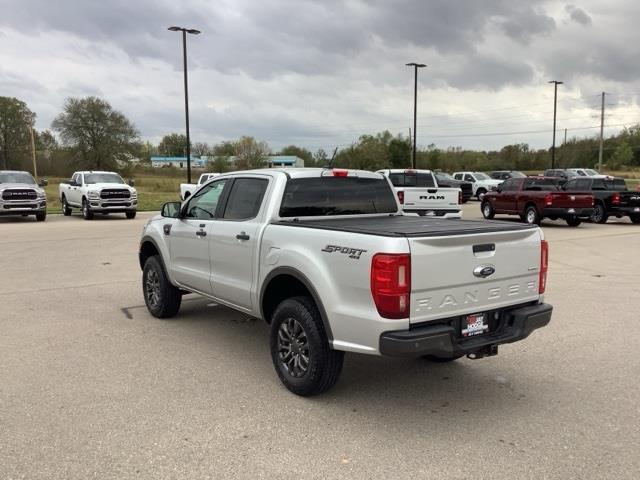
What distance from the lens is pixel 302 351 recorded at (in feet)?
14.5

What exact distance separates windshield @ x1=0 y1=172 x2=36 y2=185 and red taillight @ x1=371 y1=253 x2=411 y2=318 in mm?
21835

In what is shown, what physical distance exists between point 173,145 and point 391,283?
14693cm

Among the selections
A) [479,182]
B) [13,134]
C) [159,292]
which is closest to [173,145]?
[13,134]

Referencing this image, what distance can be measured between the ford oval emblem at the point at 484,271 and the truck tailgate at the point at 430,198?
10425 mm

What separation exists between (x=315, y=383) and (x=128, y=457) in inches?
54.4

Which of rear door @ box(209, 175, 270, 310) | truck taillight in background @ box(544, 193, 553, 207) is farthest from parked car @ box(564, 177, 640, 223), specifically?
rear door @ box(209, 175, 270, 310)

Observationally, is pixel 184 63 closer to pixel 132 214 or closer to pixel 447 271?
pixel 132 214

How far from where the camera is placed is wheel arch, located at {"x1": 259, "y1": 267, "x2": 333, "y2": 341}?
4137mm

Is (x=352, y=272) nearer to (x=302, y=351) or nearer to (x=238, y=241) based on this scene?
(x=302, y=351)

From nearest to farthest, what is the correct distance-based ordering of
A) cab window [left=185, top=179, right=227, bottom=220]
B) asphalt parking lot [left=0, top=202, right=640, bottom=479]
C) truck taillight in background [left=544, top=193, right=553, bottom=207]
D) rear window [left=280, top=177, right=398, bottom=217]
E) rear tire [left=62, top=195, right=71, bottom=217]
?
asphalt parking lot [left=0, top=202, right=640, bottom=479]
rear window [left=280, top=177, right=398, bottom=217]
cab window [left=185, top=179, right=227, bottom=220]
truck taillight in background [left=544, top=193, right=553, bottom=207]
rear tire [left=62, top=195, right=71, bottom=217]

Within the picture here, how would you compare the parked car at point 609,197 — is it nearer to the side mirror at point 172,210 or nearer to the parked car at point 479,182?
the parked car at point 479,182

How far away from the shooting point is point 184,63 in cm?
3281

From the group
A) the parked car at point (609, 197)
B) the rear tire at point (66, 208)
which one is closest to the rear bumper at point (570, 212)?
the parked car at point (609, 197)

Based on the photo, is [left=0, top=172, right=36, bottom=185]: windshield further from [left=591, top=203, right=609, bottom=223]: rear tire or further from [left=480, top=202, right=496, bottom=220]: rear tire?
[left=591, top=203, right=609, bottom=223]: rear tire
